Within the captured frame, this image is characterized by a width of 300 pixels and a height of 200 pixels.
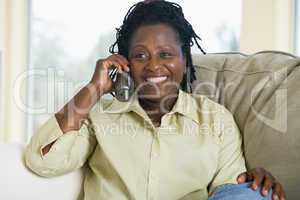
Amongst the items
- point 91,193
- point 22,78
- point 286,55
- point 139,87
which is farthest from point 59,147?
point 22,78

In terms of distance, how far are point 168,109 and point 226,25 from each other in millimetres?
1098

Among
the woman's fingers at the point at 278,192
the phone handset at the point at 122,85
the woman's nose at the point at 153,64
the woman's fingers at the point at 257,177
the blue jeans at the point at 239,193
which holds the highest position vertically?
the woman's nose at the point at 153,64

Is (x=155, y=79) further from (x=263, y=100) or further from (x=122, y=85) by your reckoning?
(x=263, y=100)

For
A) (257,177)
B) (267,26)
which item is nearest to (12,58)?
(267,26)

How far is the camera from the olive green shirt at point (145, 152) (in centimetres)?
116

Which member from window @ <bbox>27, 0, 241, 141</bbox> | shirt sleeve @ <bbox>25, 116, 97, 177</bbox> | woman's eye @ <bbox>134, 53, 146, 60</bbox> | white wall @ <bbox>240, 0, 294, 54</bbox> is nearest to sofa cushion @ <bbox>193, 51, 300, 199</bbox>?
woman's eye @ <bbox>134, 53, 146, 60</bbox>

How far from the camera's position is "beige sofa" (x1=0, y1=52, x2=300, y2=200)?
1.14 meters

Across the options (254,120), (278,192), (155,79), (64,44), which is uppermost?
(64,44)

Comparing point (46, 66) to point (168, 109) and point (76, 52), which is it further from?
point (168, 109)

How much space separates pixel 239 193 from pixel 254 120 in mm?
320

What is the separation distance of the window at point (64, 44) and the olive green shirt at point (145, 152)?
1.28 metres

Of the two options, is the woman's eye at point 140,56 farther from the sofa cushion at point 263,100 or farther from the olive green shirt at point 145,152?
the sofa cushion at point 263,100

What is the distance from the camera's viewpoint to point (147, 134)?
1214 mm

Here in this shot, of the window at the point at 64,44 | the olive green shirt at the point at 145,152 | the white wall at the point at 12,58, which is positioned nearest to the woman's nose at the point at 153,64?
the olive green shirt at the point at 145,152
